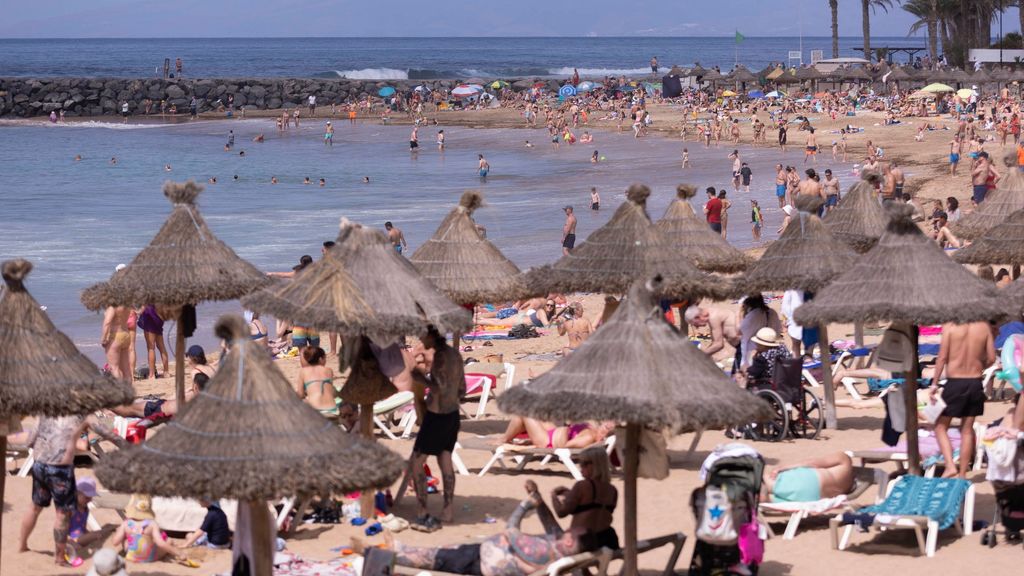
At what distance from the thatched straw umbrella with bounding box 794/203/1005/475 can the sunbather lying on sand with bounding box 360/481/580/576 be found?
8.97 ft

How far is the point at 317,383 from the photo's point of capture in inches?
429

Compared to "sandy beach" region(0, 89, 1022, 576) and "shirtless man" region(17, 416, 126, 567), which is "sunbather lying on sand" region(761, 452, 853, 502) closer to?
"sandy beach" region(0, 89, 1022, 576)

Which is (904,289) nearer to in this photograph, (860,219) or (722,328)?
(722,328)

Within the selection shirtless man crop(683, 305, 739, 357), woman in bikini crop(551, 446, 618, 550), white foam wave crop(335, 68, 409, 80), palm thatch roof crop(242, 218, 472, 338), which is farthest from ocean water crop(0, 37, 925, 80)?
woman in bikini crop(551, 446, 618, 550)

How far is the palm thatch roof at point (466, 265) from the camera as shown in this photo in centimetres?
1228

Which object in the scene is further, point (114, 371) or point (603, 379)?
point (114, 371)

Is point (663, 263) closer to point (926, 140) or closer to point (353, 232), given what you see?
point (353, 232)

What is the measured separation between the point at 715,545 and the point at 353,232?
3665mm

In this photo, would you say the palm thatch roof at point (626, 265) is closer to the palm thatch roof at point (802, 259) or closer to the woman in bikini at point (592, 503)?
the palm thatch roof at point (802, 259)

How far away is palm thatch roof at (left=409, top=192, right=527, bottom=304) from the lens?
40.3 ft

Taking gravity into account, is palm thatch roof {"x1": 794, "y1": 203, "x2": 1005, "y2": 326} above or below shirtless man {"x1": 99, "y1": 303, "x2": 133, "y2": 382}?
above

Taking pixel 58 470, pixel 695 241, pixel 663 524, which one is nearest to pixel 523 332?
pixel 695 241

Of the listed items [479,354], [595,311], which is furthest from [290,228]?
[479,354]

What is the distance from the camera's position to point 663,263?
38.6 feet
